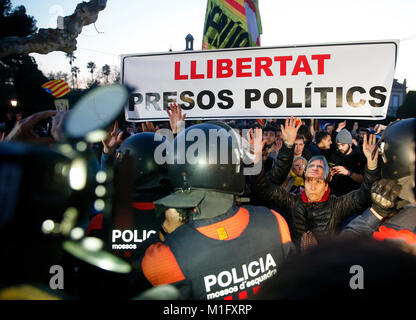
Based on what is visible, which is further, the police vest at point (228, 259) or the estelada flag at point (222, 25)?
the estelada flag at point (222, 25)

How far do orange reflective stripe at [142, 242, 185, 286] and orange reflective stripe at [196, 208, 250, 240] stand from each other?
0.83 ft

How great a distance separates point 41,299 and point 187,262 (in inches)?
35.1

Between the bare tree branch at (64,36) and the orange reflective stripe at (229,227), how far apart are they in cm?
514

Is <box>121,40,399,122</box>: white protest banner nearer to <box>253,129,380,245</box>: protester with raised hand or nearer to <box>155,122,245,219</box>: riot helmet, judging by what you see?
<box>253,129,380,245</box>: protester with raised hand

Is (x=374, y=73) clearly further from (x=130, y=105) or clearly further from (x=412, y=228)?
(x=130, y=105)

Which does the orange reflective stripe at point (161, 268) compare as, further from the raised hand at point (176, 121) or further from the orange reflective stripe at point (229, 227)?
the raised hand at point (176, 121)

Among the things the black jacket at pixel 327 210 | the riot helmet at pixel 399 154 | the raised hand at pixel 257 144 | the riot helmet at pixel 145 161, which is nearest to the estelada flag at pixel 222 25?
the raised hand at pixel 257 144

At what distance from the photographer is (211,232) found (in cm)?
183

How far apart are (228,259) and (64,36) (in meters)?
5.61

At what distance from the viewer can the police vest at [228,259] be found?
1.70 metres

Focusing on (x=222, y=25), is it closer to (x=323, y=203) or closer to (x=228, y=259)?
(x=323, y=203)

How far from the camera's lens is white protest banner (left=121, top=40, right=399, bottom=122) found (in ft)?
11.8

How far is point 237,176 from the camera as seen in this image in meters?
2.18
